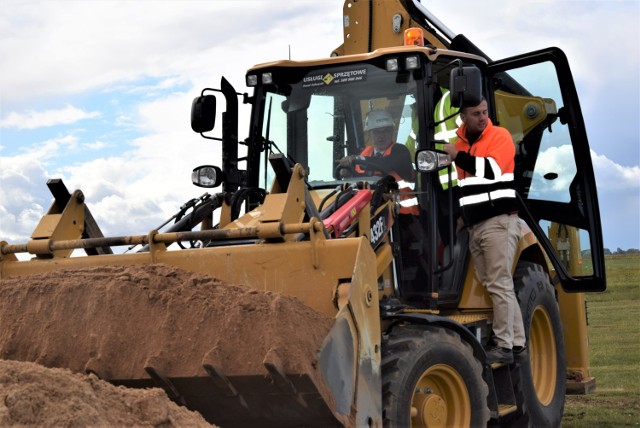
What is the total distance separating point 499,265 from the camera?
27.7 feet

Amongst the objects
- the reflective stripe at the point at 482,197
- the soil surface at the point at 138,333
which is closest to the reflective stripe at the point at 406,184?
the reflective stripe at the point at 482,197

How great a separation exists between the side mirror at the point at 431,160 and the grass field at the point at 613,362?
156 inches

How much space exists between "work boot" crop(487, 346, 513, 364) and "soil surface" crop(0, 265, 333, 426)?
2.62 meters

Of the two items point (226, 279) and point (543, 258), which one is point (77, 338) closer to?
point (226, 279)

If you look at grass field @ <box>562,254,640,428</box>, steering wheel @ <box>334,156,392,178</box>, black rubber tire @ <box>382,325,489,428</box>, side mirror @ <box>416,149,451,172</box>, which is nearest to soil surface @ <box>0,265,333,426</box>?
black rubber tire @ <box>382,325,489,428</box>

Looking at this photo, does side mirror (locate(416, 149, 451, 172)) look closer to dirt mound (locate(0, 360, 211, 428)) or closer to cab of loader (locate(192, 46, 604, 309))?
cab of loader (locate(192, 46, 604, 309))

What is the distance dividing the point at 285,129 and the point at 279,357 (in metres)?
3.23

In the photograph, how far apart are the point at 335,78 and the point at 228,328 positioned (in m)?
3.04

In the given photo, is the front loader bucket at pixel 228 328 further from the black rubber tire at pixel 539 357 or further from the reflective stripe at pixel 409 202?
the black rubber tire at pixel 539 357

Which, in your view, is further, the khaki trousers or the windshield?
the khaki trousers

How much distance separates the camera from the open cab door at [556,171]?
368 inches

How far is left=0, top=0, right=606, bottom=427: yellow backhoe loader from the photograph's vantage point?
6254 millimetres

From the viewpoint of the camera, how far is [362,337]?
6316 millimetres

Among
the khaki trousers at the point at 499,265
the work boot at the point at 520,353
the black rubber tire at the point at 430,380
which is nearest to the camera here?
the black rubber tire at the point at 430,380
